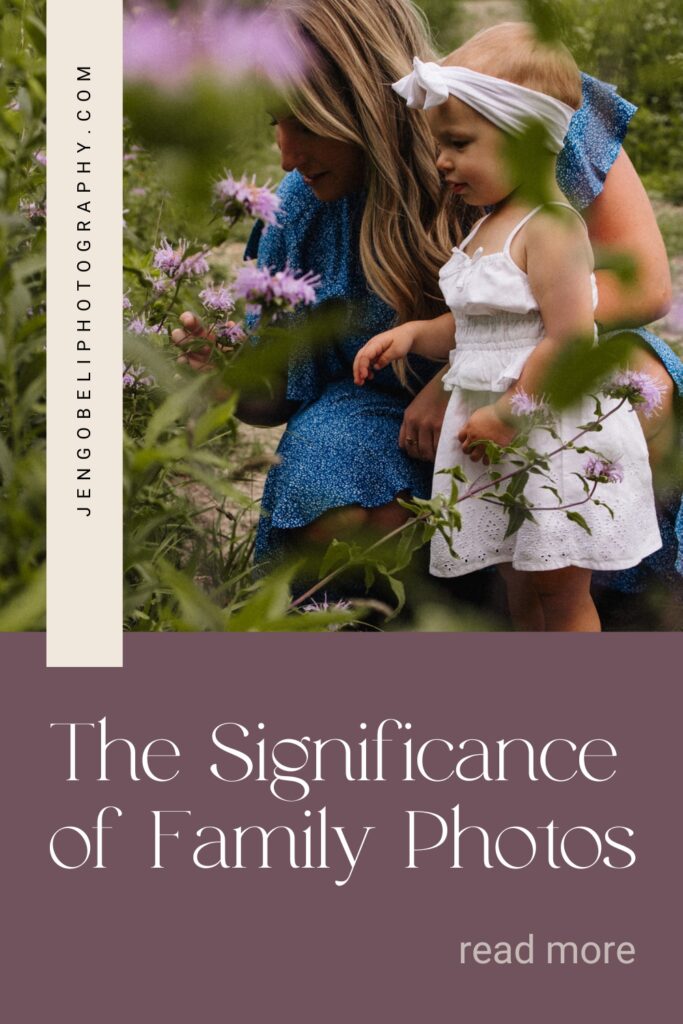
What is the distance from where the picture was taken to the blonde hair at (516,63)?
1.17m

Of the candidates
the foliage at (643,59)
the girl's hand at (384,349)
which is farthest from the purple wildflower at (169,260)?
the foliage at (643,59)

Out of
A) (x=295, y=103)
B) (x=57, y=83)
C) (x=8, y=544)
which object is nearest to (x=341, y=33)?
(x=295, y=103)

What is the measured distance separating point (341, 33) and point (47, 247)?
0.63m

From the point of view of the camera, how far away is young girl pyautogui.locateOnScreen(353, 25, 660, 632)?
46.1 inches

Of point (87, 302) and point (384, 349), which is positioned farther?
point (384, 349)

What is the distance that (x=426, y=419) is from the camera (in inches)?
55.6

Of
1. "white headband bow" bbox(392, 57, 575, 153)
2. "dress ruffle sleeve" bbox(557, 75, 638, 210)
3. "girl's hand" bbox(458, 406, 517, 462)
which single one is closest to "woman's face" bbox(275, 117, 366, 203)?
"white headband bow" bbox(392, 57, 575, 153)

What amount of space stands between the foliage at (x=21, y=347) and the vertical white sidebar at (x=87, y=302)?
0.06 ft

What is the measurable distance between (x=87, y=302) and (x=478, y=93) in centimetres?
51

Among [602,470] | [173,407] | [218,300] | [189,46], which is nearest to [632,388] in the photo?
[602,470]

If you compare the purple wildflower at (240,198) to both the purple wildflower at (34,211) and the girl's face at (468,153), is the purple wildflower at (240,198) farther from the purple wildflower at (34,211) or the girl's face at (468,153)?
the girl's face at (468,153)

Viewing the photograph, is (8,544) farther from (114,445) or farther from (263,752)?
(263,752)

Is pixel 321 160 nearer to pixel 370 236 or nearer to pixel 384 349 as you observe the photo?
pixel 370 236

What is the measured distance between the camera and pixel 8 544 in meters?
0.78
